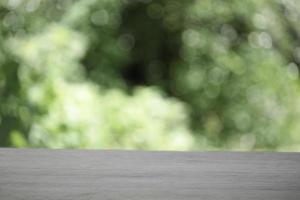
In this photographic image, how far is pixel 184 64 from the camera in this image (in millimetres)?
2805

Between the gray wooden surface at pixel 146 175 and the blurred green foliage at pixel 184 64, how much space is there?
1.32m

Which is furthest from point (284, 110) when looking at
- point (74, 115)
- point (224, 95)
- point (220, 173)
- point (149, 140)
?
point (220, 173)

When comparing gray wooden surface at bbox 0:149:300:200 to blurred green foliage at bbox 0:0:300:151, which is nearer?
gray wooden surface at bbox 0:149:300:200

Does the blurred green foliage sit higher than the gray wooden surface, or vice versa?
the blurred green foliage

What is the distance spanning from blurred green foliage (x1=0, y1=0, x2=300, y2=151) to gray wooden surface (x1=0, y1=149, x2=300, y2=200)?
1316 millimetres

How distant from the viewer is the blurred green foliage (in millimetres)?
2666

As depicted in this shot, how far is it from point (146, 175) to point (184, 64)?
1735mm

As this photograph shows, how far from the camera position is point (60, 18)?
2.69m

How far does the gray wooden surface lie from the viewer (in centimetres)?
97

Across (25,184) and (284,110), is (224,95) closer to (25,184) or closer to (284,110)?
(284,110)

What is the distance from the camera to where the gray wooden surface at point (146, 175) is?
97cm

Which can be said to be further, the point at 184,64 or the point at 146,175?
the point at 184,64

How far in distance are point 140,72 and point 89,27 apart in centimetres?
33

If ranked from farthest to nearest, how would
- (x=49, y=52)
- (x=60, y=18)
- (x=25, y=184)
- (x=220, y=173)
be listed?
(x=60, y=18), (x=49, y=52), (x=220, y=173), (x=25, y=184)
